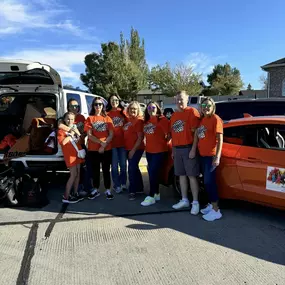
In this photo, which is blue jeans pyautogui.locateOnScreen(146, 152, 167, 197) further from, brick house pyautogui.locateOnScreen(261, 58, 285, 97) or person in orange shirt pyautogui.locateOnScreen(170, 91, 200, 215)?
brick house pyautogui.locateOnScreen(261, 58, 285, 97)

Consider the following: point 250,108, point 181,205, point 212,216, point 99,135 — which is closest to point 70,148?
point 99,135

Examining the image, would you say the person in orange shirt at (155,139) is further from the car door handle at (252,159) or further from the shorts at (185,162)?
the car door handle at (252,159)

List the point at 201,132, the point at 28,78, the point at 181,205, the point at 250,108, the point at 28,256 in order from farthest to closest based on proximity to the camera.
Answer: the point at 250,108 < the point at 28,78 < the point at 181,205 < the point at 201,132 < the point at 28,256

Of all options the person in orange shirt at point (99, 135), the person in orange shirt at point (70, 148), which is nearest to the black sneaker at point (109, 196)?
the person in orange shirt at point (99, 135)

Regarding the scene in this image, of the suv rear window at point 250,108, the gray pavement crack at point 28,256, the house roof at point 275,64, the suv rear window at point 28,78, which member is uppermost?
the house roof at point 275,64

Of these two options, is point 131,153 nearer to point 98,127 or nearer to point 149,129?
point 149,129

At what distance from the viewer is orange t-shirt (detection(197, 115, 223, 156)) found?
4398 mm

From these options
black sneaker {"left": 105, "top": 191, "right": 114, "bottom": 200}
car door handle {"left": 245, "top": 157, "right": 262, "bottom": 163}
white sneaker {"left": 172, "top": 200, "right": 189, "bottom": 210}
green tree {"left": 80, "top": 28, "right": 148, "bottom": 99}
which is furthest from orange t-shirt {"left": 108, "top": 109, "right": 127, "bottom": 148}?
green tree {"left": 80, "top": 28, "right": 148, "bottom": 99}

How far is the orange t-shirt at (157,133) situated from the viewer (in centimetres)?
510

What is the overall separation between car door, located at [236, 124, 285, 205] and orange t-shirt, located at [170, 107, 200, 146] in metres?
0.72

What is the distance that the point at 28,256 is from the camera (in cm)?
357

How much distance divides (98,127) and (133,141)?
0.65 metres

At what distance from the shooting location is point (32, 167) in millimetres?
5746

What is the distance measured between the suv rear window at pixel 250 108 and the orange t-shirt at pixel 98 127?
284 centimetres
